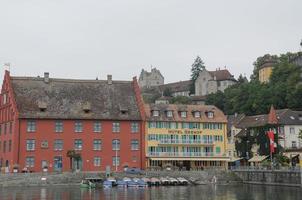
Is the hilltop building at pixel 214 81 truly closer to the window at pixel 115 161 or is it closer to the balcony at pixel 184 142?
the balcony at pixel 184 142

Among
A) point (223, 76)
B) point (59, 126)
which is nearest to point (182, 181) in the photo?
point (59, 126)

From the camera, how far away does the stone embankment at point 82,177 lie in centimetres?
8025

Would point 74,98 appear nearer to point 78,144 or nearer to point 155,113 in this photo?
point 78,144

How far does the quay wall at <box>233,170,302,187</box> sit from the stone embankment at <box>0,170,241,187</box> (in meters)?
1.57

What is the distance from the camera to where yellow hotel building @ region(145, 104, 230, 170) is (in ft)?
320

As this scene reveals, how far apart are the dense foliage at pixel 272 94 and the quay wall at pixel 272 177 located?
41839 millimetres

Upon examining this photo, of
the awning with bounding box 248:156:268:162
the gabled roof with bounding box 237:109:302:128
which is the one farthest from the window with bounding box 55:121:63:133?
the gabled roof with bounding box 237:109:302:128

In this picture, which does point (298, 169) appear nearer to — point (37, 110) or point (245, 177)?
point (245, 177)

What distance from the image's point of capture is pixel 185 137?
99438mm

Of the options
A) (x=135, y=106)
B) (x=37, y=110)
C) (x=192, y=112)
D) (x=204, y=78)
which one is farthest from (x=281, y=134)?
(x=204, y=78)

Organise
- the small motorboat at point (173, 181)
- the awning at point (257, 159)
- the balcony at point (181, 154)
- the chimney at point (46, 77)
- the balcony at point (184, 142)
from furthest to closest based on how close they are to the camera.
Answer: the awning at point (257, 159)
the chimney at point (46, 77)
the balcony at point (184, 142)
the balcony at point (181, 154)
the small motorboat at point (173, 181)

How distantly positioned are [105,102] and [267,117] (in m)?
35.3

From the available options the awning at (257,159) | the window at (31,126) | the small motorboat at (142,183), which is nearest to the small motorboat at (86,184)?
the small motorboat at (142,183)

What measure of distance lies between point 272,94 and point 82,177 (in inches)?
2532
